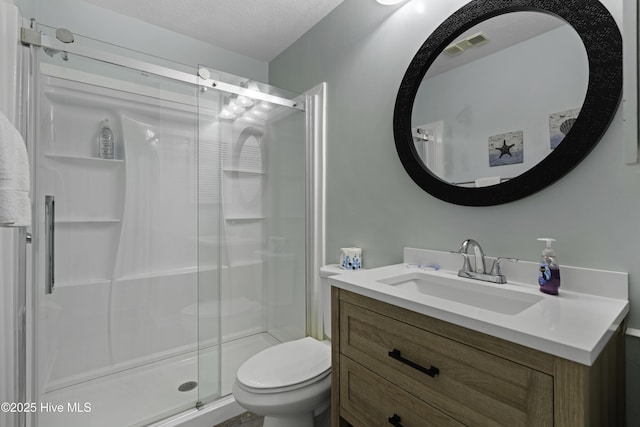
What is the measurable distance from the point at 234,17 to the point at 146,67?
0.72 metres

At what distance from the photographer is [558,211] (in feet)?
3.27

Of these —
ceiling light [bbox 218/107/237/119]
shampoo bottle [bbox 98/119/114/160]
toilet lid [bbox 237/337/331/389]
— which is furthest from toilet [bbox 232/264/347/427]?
shampoo bottle [bbox 98/119/114/160]

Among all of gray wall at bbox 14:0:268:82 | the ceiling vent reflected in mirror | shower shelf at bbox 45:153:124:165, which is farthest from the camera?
gray wall at bbox 14:0:268:82

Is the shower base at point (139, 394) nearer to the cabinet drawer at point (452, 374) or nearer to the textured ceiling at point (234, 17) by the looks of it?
the cabinet drawer at point (452, 374)

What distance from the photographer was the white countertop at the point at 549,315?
23.4 inches

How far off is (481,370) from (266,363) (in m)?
0.95

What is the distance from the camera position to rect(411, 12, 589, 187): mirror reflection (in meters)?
1.00

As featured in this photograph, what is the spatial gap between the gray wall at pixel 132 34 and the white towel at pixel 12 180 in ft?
4.49

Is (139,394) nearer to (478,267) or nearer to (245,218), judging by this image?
(245,218)

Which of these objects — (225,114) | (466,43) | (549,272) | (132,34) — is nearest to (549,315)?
(549,272)

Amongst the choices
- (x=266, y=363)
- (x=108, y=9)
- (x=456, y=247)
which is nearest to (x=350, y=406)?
(x=266, y=363)

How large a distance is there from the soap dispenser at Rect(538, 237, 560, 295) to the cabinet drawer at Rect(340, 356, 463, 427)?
0.51m

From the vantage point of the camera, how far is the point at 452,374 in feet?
2.52

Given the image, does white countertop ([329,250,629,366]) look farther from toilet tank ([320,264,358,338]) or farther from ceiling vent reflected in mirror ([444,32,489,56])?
ceiling vent reflected in mirror ([444,32,489,56])
